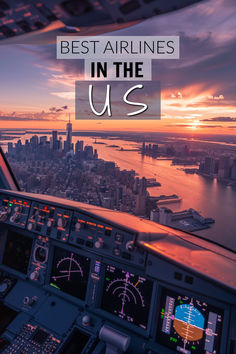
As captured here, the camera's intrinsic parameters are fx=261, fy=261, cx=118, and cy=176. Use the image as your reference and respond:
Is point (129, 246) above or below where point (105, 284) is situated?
above

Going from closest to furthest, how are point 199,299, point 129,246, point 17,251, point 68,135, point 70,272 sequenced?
point 199,299 → point 129,246 → point 70,272 → point 17,251 → point 68,135

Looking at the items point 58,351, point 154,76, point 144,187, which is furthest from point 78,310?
point 154,76

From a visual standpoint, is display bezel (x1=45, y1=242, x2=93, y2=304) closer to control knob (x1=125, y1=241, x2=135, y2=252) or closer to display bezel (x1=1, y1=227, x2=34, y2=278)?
display bezel (x1=1, y1=227, x2=34, y2=278)

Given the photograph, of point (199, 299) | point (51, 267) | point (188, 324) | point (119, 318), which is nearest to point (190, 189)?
point (199, 299)

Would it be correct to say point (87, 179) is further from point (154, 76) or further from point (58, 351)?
point (58, 351)

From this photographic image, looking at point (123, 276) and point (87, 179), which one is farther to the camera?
point (87, 179)

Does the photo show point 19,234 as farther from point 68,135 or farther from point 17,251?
point 68,135

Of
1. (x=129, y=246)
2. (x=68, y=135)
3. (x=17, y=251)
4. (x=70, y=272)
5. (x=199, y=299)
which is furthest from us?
(x=68, y=135)
